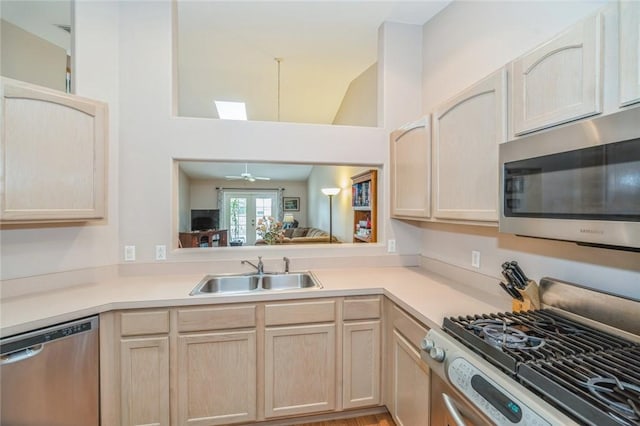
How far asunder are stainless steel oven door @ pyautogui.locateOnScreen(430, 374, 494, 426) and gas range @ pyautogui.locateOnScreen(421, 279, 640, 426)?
0.02 m

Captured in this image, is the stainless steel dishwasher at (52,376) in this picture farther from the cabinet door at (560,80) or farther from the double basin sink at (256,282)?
the cabinet door at (560,80)

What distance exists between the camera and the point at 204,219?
8609mm

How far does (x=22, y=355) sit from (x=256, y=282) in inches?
49.1

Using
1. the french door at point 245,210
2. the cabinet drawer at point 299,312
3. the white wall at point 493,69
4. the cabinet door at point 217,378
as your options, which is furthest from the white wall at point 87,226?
the french door at point 245,210

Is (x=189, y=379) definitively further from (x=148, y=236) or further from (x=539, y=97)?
(x=539, y=97)

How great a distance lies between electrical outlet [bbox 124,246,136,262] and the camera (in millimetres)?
2107

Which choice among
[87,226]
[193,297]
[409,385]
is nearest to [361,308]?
[409,385]

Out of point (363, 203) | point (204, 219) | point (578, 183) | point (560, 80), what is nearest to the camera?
point (578, 183)

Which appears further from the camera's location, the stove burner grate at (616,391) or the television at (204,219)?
the television at (204,219)

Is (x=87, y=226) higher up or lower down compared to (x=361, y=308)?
higher up

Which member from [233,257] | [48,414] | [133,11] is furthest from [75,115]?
[48,414]

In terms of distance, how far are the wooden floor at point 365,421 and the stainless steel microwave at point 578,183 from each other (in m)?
1.47

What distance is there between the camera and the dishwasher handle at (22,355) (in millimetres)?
1247

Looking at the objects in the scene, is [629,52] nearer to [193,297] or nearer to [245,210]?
[193,297]
